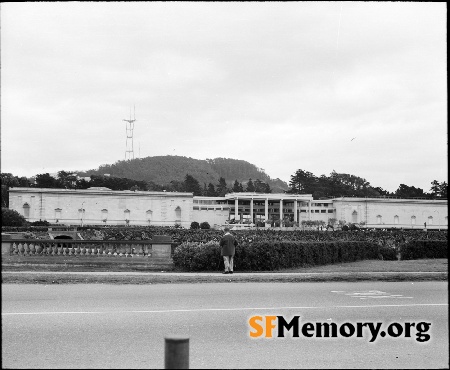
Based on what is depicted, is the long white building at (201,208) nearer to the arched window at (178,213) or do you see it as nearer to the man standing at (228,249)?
the arched window at (178,213)

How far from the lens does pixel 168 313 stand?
32.6ft

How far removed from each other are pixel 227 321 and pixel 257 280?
761cm

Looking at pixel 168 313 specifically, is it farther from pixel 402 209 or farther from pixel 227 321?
pixel 402 209

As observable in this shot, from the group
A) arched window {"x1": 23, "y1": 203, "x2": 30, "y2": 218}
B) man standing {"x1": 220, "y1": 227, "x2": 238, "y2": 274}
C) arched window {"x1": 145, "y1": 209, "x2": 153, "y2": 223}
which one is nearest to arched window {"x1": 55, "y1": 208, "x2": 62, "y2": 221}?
arched window {"x1": 23, "y1": 203, "x2": 30, "y2": 218}

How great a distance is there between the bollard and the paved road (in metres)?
3.22

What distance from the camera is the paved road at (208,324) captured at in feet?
21.9

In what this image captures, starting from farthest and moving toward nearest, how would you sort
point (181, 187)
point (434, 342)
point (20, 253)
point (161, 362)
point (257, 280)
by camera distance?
point (181, 187) → point (20, 253) → point (257, 280) → point (434, 342) → point (161, 362)

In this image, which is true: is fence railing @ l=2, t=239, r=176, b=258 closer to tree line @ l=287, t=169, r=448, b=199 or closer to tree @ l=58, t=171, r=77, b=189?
tree @ l=58, t=171, r=77, b=189

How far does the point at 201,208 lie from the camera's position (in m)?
113

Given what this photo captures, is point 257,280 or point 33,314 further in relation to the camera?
point 257,280

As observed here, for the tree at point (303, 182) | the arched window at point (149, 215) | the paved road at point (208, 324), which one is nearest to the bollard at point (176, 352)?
the paved road at point (208, 324)

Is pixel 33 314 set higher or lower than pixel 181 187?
lower

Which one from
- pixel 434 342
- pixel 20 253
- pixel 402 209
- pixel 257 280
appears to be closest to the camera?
pixel 434 342

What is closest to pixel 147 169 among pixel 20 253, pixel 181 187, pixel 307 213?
pixel 181 187
